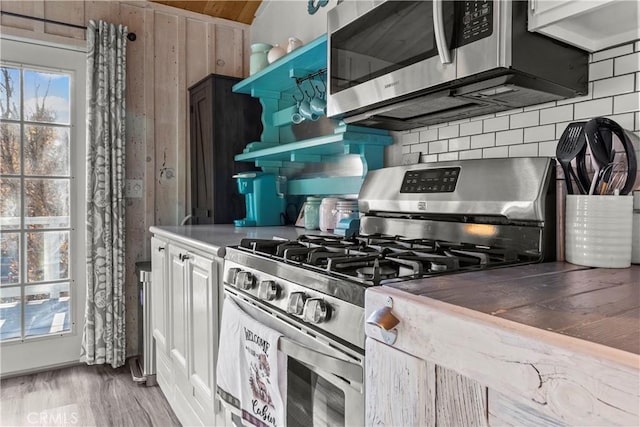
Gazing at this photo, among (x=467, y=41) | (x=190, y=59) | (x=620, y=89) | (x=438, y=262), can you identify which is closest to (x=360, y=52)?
(x=467, y=41)

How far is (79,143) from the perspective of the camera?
2.74 meters

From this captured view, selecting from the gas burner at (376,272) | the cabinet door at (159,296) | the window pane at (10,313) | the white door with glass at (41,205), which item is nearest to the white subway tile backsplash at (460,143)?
the gas burner at (376,272)

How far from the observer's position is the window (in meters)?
2.57

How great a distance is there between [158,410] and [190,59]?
2.28 m

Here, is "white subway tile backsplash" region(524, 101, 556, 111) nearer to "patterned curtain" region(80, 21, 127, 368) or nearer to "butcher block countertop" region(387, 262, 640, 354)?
"butcher block countertop" region(387, 262, 640, 354)

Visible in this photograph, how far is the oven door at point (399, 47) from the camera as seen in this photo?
3.61 ft

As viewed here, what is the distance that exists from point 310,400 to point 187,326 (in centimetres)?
91

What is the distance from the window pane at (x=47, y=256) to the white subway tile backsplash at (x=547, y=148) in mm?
2736

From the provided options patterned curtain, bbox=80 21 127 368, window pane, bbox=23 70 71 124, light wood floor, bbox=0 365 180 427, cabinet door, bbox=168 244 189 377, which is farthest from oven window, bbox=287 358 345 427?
window pane, bbox=23 70 71 124

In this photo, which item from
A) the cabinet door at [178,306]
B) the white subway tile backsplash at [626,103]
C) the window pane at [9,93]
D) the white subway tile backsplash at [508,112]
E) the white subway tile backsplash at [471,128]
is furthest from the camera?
the window pane at [9,93]

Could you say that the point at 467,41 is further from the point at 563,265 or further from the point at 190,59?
the point at 190,59


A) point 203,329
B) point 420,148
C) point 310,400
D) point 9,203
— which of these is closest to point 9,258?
point 9,203

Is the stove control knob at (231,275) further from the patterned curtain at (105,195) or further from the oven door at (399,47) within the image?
the patterned curtain at (105,195)

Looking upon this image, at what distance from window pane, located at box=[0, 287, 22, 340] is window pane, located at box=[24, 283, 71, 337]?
0.04m
